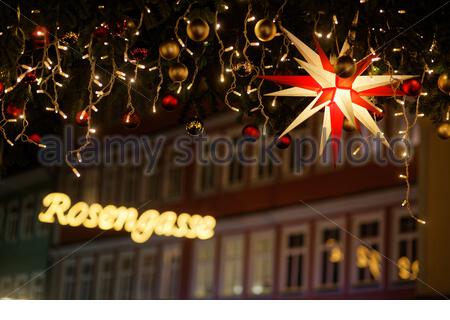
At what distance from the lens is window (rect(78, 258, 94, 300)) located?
31.6m

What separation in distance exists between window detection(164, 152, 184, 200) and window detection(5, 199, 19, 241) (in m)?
9.38

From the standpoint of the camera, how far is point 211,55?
600 centimetres

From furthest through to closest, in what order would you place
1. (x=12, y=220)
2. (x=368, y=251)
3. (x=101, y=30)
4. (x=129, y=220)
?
(x=12, y=220), (x=129, y=220), (x=368, y=251), (x=101, y=30)

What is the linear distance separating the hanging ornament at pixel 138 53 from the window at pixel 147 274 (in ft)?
72.6

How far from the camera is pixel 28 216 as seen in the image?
→ 3519cm

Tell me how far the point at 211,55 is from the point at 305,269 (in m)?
17.0

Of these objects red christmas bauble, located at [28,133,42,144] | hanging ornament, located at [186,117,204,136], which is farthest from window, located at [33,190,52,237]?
hanging ornament, located at [186,117,204,136]

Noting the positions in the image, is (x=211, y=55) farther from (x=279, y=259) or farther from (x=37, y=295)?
(x=37, y=295)

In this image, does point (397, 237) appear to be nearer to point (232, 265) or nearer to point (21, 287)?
point (232, 265)

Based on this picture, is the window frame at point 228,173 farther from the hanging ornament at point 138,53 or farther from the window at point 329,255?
the hanging ornament at point 138,53

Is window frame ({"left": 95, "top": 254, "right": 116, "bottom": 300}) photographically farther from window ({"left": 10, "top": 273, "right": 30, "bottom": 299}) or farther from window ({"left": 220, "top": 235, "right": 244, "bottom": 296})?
window ({"left": 220, "top": 235, "right": 244, "bottom": 296})

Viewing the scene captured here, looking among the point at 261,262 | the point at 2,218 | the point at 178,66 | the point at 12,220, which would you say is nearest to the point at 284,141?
the point at 178,66

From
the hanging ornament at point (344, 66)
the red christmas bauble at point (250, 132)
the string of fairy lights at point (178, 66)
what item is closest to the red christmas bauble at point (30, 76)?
the string of fairy lights at point (178, 66)

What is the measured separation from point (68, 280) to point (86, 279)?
1024mm
